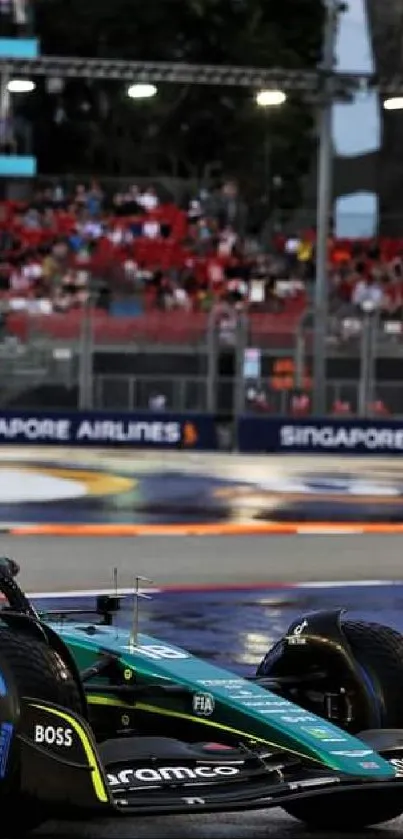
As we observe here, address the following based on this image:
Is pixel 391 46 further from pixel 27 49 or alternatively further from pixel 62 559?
pixel 62 559

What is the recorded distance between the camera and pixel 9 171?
3094 cm

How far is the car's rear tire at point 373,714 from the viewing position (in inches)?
205

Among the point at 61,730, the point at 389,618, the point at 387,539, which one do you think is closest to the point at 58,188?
the point at 387,539

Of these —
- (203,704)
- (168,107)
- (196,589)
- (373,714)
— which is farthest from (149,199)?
(203,704)

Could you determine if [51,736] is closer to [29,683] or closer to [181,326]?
[29,683]

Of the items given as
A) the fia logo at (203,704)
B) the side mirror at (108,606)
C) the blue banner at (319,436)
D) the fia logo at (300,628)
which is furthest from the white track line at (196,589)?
the blue banner at (319,436)

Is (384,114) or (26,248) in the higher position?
(384,114)

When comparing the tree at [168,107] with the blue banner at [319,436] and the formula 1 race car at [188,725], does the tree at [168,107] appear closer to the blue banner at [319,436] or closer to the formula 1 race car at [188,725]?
the blue banner at [319,436]

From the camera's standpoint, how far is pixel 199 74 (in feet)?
82.6

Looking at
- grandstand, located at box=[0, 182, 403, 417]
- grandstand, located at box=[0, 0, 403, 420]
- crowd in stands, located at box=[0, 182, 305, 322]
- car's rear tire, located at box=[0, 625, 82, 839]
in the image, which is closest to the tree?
crowd in stands, located at box=[0, 182, 305, 322]

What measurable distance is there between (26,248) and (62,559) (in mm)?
17025

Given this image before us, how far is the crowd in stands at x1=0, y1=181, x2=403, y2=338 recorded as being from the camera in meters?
26.0

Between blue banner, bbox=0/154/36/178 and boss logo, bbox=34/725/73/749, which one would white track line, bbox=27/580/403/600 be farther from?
blue banner, bbox=0/154/36/178

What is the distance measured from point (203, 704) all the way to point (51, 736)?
702 millimetres
